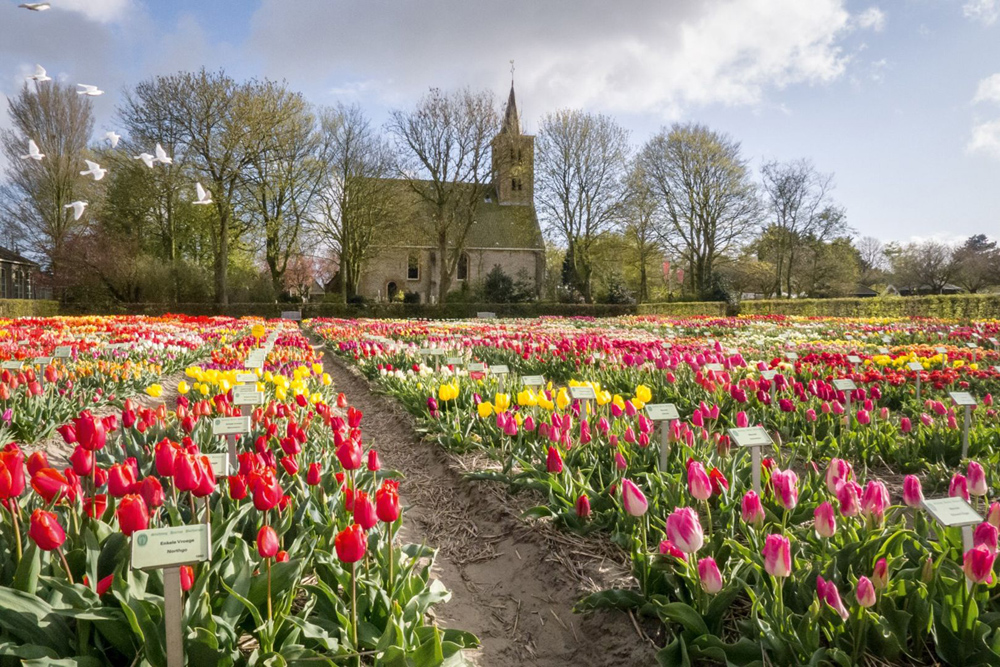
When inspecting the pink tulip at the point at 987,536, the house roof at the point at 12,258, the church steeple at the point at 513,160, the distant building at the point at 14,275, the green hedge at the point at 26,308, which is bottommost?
the pink tulip at the point at 987,536

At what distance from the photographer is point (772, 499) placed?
2807 mm

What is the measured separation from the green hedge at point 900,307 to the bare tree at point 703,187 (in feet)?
23.1

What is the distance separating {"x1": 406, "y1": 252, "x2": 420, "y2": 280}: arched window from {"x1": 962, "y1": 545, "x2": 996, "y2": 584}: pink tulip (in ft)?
149

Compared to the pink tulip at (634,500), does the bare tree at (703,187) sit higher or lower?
higher

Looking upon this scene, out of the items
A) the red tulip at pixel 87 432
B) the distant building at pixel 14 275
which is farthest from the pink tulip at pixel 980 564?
the distant building at pixel 14 275

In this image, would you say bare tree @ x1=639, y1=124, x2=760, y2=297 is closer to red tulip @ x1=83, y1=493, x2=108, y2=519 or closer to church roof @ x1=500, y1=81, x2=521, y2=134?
church roof @ x1=500, y1=81, x2=521, y2=134

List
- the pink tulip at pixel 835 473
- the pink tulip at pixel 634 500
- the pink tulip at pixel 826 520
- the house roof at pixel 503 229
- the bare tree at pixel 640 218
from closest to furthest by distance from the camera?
1. the pink tulip at pixel 826 520
2. the pink tulip at pixel 634 500
3. the pink tulip at pixel 835 473
4. the bare tree at pixel 640 218
5. the house roof at pixel 503 229

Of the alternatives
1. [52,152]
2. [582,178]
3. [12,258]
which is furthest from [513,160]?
[12,258]

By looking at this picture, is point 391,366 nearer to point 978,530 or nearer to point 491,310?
point 978,530

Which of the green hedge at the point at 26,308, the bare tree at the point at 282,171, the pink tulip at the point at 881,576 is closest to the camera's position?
the pink tulip at the point at 881,576

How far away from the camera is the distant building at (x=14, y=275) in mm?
37969

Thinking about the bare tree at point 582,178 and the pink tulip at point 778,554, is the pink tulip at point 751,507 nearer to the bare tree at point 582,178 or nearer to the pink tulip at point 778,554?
the pink tulip at point 778,554

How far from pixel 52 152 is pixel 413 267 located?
75.4 ft

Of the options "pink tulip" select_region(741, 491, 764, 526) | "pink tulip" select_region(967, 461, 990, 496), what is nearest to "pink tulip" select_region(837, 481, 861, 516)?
"pink tulip" select_region(741, 491, 764, 526)
